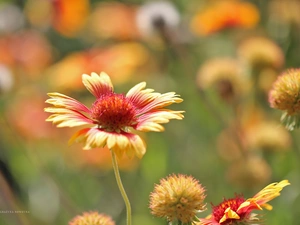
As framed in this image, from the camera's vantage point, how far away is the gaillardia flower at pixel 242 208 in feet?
3.28

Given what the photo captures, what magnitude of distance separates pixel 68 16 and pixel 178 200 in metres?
2.24

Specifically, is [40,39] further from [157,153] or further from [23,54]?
[157,153]

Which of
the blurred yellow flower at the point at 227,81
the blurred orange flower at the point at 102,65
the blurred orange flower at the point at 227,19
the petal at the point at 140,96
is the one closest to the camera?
the petal at the point at 140,96

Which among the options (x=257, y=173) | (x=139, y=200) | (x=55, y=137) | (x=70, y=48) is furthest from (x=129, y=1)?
(x=257, y=173)

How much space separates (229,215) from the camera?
101 cm

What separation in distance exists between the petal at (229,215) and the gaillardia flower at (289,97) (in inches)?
11.5

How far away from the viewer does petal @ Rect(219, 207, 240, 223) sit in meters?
1.00

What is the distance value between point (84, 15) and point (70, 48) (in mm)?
339

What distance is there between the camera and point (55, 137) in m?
2.74

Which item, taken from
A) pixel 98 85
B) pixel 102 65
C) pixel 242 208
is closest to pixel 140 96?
pixel 98 85

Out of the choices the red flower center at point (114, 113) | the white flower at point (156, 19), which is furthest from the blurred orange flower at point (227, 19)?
the red flower center at point (114, 113)

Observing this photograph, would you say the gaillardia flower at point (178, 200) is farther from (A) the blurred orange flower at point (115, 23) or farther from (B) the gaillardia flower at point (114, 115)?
(A) the blurred orange flower at point (115, 23)

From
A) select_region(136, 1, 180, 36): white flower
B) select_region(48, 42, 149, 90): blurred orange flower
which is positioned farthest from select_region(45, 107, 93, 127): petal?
select_region(136, 1, 180, 36): white flower

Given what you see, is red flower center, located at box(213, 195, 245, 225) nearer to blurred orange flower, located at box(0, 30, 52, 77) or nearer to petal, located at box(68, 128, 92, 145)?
petal, located at box(68, 128, 92, 145)
